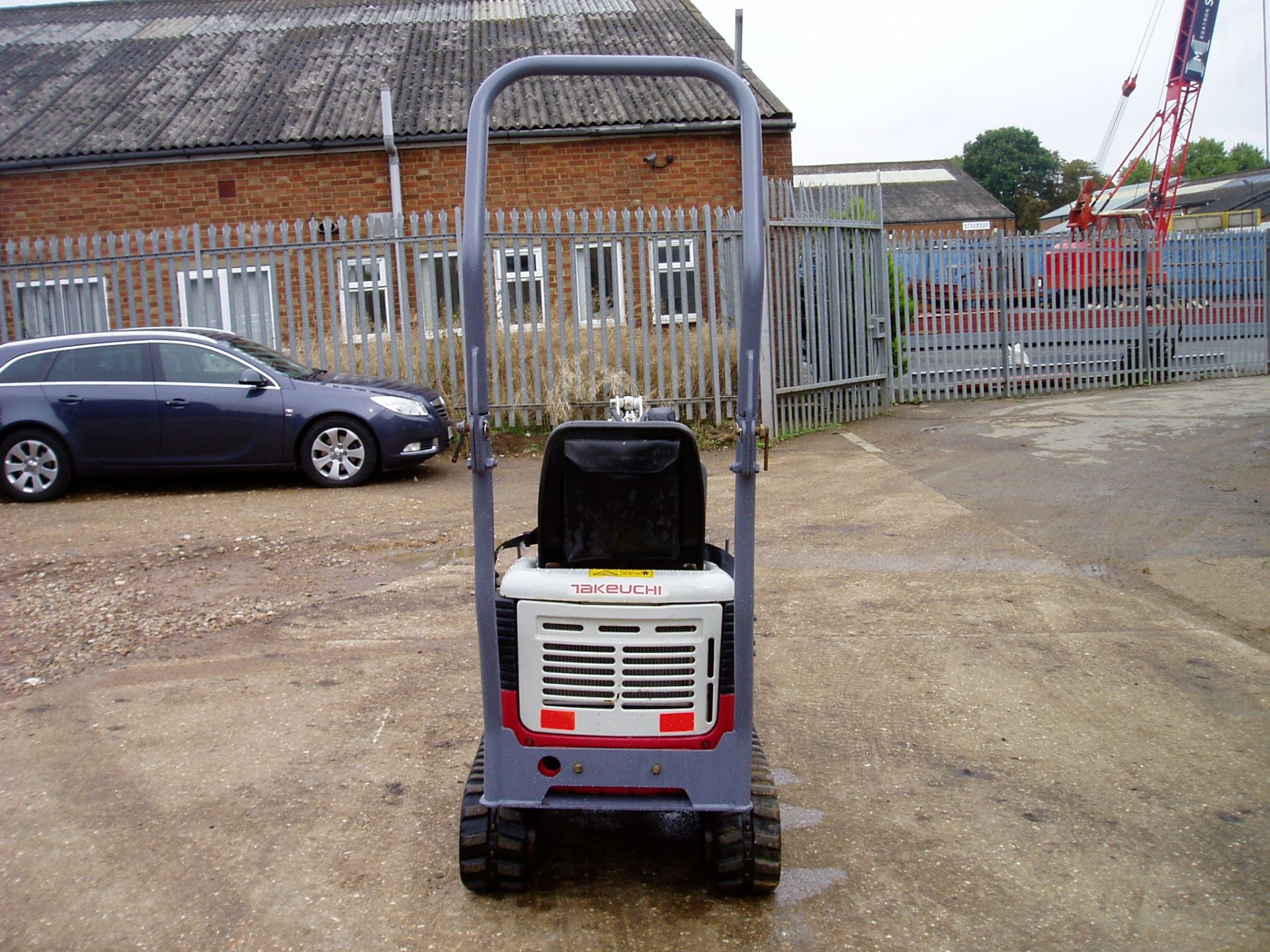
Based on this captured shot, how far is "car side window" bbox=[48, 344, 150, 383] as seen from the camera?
10867 millimetres

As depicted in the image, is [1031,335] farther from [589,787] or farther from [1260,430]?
[589,787]

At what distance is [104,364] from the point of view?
1091 cm

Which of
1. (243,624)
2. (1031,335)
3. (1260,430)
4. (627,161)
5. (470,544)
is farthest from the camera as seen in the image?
(627,161)

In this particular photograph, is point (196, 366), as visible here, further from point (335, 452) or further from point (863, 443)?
point (863, 443)

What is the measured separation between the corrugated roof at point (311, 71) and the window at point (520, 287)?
596 centimetres

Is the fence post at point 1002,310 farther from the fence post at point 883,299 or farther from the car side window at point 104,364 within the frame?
the car side window at point 104,364

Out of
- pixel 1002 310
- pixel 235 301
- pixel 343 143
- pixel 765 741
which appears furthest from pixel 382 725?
pixel 343 143

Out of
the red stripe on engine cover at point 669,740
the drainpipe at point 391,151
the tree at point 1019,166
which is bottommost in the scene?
the red stripe on engine cover at point 669,740

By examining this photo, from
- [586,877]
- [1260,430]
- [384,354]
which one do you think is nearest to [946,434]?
[1260,430]

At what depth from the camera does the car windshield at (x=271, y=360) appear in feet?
36.3

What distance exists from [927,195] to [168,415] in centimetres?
5694

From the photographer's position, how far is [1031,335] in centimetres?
1780

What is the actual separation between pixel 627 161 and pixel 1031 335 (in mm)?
6968

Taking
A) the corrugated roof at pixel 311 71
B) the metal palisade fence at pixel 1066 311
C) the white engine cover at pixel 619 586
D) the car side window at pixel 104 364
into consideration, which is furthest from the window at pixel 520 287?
the white engine cover at pixel 619 586
